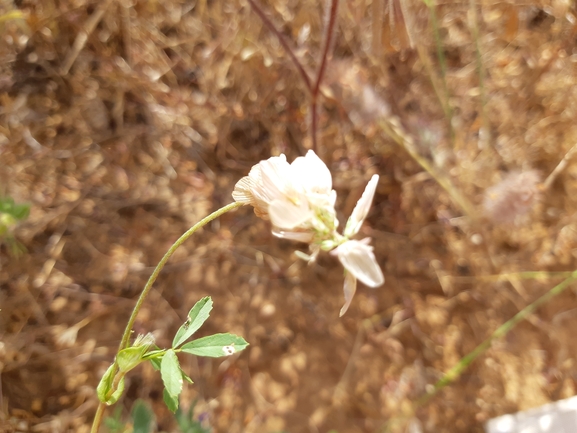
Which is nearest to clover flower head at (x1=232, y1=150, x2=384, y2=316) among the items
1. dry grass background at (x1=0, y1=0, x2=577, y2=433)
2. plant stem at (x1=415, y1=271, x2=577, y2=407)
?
dry grass background at (x1=0, y1=0, x2=577, y2=433)

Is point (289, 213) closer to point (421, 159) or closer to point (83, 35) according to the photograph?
point (421, 159)

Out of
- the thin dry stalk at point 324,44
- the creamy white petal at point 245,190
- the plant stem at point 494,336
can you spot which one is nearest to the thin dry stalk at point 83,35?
the thin dry stalk at point 324,44

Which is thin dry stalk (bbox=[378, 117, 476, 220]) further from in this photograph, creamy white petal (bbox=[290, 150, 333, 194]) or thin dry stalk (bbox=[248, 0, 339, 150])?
creamy white petal (bbox=[290, 150, 333, 194])

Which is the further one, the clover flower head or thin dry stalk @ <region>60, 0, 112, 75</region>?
thin dry stalk @ <region>60, 0, 112, 75</region>

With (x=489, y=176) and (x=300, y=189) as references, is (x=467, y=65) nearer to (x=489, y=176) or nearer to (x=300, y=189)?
(x=489, y=176)

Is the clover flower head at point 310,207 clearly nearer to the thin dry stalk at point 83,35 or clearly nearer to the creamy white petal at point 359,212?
the creamy white petal at point 359,212

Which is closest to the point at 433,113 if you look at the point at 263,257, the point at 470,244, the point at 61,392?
the point at 470,244
